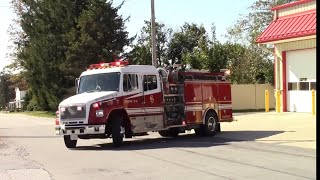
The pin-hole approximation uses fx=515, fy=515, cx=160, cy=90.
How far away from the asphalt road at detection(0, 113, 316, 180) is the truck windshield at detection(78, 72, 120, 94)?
6.30 feet

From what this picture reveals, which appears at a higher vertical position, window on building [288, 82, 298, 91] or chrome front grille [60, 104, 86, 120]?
window on building [288, 82, 298, 91]

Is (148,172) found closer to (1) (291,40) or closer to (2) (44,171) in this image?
(2) (44,171)

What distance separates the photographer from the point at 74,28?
45.6m

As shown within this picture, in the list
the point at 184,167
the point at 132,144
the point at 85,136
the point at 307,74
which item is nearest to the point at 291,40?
the point at 307,74

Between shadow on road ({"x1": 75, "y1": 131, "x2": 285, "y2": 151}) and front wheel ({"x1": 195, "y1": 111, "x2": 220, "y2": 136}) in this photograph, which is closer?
shadow on road ({"x1": 75, "y1": 131, "x2": 285, "y2": 151})

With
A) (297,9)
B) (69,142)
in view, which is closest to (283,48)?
(297,9)

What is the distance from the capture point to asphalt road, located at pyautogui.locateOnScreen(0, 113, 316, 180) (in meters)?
10.7

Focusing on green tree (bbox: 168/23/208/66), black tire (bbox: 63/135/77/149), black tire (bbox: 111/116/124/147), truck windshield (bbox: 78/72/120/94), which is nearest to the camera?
black tire (bbox: 111/116/124/147)

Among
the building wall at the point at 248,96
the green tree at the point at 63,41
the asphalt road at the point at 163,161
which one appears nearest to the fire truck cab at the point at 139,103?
the asphalt road at the point at 163,161

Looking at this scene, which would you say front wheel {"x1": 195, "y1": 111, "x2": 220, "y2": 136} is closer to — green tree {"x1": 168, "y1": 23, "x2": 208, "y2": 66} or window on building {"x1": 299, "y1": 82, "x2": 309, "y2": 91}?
window on building {"x1": 299, "y1": 82, "x2": 309, "y2": 91}

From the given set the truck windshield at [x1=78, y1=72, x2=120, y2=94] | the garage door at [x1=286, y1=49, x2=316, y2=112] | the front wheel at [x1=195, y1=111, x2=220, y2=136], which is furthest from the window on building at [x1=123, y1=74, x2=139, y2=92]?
the garage door at [x1=286, y1=49, x2=316, y2=112]

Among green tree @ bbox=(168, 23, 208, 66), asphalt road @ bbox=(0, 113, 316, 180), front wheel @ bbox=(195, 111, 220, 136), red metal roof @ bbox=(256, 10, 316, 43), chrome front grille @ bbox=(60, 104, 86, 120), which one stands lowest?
asphalt road @ bbox=(0, 113, 316, 180)

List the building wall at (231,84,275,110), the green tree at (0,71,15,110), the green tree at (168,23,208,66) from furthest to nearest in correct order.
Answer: the green tree at (0,71,15,110), the green tree at (168,23,208,66), the building wall at (231,84,275,110)

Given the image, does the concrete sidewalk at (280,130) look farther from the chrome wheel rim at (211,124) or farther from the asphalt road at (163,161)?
the asphalt road at (163,161)
